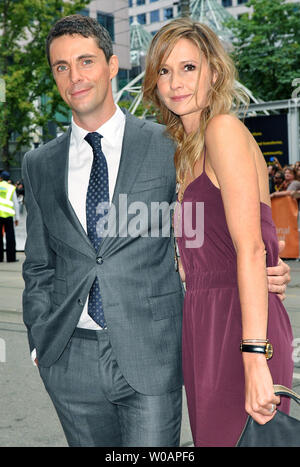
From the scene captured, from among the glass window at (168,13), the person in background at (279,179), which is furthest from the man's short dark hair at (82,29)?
the glass window at (168,13)

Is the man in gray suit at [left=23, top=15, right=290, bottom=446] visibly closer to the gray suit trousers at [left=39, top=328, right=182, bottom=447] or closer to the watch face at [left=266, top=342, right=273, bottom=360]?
the gray suit trousers at [left=39, top=328, right=182, bottom=447]

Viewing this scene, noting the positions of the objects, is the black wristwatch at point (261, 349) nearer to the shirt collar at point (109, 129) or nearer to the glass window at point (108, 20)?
the shirt collar at point (109, 129)

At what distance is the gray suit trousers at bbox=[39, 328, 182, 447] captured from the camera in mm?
2258

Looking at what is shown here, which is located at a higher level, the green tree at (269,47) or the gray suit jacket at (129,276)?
the green tree at (269,47)

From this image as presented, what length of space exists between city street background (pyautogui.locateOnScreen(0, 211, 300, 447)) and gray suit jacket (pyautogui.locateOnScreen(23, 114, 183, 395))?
1911mm

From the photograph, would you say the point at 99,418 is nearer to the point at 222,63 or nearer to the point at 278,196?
the point at 222,63

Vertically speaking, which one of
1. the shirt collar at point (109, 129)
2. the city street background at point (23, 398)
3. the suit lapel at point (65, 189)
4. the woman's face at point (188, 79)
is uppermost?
the woman's face at point (188, 79)

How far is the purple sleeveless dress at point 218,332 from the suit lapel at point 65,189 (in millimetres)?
358

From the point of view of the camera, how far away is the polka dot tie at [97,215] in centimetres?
232

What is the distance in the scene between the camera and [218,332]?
2.12 m
